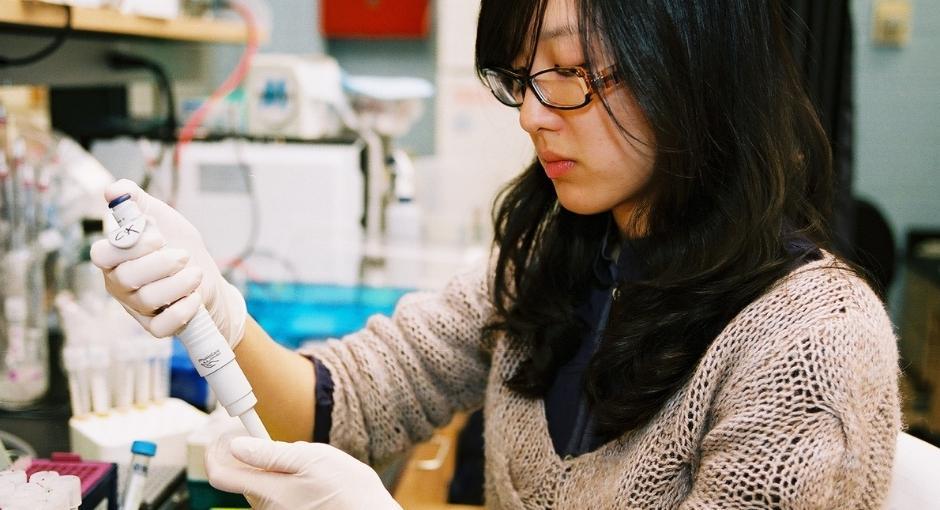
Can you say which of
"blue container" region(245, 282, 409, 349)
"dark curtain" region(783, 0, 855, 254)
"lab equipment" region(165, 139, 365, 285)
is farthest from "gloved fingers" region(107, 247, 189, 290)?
"dark curtain" region(783, 0, 855, 254)

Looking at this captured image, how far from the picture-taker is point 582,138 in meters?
0.93

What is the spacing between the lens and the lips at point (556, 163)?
0.96 meters

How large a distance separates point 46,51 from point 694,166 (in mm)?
1037

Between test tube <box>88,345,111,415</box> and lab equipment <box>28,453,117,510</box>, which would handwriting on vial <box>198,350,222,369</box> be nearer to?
lab equipment <box>28,453,117,510</box>

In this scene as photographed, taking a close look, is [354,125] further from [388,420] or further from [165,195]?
[388,420]

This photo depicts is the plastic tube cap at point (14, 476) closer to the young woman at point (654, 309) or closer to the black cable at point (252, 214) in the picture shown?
the young woman at point (654, 309)

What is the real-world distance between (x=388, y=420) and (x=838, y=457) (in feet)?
2.02

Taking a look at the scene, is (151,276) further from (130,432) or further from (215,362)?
(130,432)

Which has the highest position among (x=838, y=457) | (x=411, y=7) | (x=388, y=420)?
(x=411, y=7)

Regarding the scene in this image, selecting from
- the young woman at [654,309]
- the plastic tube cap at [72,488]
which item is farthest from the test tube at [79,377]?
the plastic tube cap at [72,488]

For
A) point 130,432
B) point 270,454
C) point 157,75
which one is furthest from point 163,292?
point 157,75

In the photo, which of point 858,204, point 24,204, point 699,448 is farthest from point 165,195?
point 858,204

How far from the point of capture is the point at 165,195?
1912 mm

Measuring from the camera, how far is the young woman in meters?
0.81
